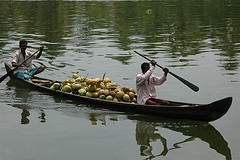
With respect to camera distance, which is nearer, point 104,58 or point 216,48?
point 104,58

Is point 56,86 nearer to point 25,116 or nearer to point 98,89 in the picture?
point 98,89

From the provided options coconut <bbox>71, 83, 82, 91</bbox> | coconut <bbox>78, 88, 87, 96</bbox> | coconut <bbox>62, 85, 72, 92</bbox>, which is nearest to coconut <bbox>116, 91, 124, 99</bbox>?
coconut <bbox>78, 88, 87, 96</bbox>

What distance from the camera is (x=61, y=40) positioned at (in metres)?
20.2

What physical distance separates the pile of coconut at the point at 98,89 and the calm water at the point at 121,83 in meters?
0.31

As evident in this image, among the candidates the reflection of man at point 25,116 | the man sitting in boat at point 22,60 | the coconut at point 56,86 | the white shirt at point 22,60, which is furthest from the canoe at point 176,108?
the white shirt at point 22,60

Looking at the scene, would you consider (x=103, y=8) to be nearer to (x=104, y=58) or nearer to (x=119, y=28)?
(x=119, y=28)

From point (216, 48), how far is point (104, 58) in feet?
14.6

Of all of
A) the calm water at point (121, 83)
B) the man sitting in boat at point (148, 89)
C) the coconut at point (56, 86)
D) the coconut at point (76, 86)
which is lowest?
the calm water at point (121, 83)

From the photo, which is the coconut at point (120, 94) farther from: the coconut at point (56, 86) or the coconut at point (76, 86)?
the coconut at point (56, 86)

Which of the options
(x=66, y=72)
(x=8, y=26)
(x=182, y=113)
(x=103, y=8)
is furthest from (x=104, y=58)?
(x=103, y=8)

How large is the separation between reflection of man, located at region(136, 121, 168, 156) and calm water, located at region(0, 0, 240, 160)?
0.7 inches

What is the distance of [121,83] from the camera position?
12.4 metres

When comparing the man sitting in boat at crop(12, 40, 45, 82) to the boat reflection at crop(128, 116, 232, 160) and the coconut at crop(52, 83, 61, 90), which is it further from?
the boat reflection at crop(128, 116, 232, 160)

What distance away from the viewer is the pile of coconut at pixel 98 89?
9953mm
